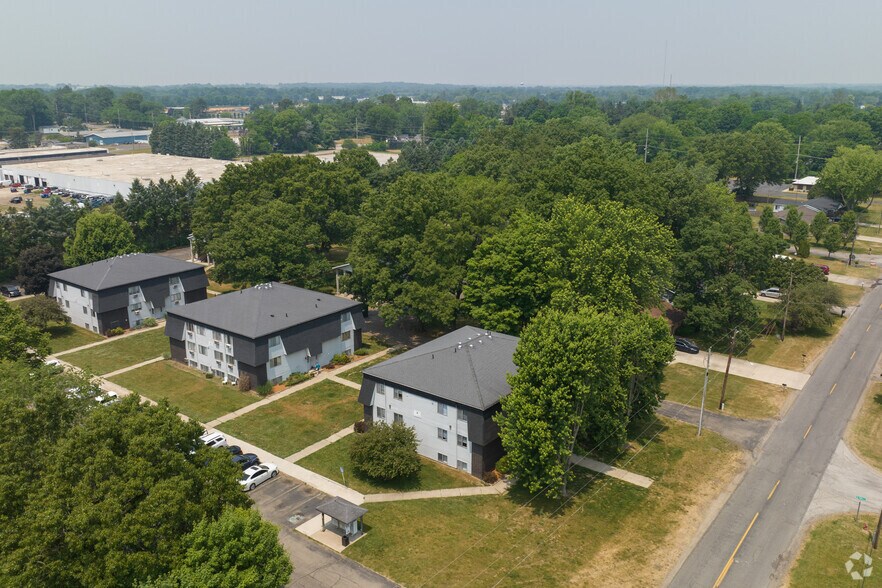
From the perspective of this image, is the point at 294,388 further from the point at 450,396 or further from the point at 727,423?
the point at 727,423

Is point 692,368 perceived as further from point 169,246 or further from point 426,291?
point 169,246

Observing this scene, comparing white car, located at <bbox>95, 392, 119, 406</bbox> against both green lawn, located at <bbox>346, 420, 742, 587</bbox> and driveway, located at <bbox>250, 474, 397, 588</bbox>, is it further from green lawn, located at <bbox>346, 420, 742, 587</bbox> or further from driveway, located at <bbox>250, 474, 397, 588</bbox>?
green lawn, located at <bbox>346, 420, 742, 587</bbox>

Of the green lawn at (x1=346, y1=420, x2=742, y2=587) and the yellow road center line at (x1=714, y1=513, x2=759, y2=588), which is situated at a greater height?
the green lawn at (x1=346, y1=420, x2=742, y2=587)

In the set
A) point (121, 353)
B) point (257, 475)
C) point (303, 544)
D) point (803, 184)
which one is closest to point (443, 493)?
point (303, 544)

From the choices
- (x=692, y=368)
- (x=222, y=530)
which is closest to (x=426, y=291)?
(x=692, y=368)

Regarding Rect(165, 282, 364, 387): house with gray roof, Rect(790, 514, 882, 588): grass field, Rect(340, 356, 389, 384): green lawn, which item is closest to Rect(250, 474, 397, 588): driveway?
Rect(165, 282, 364, 387): house with gray roof

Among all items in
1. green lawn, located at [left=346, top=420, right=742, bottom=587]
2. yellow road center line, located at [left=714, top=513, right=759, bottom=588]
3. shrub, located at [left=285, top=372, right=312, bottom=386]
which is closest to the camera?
yellow road center line, located at [left=714, top=513, right=759, bottom=588]
